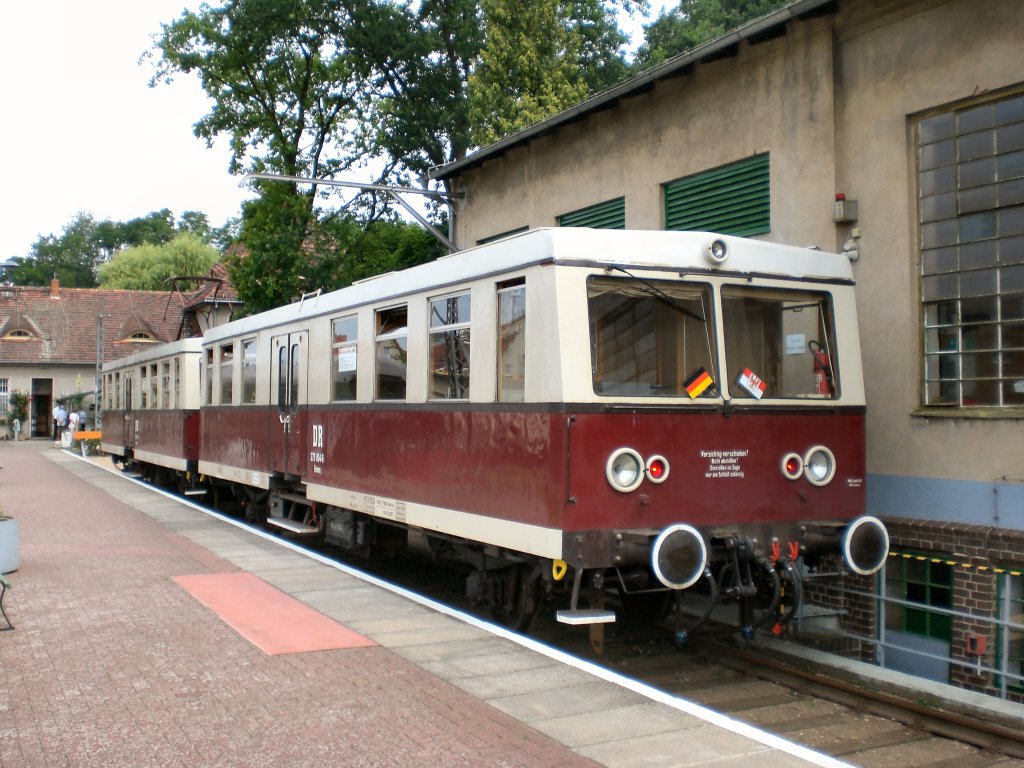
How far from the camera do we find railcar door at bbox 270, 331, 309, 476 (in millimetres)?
12212

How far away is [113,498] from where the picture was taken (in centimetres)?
1866

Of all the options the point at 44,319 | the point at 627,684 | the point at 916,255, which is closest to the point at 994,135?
the point at 916,255

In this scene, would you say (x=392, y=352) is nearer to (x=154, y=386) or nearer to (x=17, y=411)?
(x=154, y=386)

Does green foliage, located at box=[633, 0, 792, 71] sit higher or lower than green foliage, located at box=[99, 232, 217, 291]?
higher

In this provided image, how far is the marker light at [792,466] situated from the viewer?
Answer: 8031 millimetres

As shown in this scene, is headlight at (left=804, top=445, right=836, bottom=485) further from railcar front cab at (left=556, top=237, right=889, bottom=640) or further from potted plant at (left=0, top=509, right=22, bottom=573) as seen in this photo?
potted plant at (left=0, top=509, right=22, bottom=573)

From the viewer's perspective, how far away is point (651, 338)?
7613mm

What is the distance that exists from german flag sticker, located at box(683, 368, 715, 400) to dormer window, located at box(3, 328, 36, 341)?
181 feet

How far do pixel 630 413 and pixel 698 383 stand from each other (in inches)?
26.8

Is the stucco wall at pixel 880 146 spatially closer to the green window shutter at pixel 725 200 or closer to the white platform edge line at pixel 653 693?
the green window shutter at pixel 725 200

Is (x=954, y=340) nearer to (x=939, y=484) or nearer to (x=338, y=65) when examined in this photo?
(x=939, y=484)

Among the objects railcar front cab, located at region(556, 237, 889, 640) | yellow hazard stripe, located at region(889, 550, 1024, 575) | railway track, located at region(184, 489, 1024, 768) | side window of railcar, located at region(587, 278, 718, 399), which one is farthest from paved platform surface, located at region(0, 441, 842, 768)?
yellow hazard stripe, located at region(889, 550, 1024, 575)

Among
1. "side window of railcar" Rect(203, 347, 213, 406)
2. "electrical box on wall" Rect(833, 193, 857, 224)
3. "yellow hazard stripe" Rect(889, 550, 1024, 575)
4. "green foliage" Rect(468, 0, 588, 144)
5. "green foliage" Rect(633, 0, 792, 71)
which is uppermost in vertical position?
"green foliage" Rect(633, 0, 792, 71)

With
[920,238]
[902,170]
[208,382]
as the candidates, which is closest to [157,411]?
[208,382]
